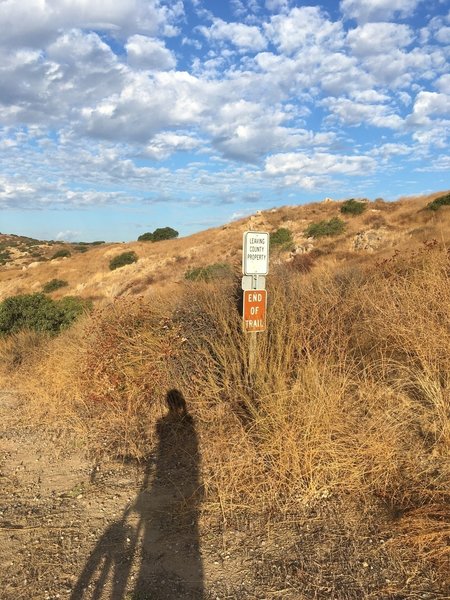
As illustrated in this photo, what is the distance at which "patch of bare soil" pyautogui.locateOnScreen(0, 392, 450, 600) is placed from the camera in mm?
2801

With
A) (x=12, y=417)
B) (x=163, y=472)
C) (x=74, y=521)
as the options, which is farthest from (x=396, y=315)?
(x=12, y=417)

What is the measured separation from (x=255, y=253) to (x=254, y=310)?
607mm

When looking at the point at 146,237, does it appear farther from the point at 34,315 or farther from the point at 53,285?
the point at 34,315

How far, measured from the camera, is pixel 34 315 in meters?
11.5

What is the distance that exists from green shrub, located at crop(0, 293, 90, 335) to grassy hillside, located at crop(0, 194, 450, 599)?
3.02m

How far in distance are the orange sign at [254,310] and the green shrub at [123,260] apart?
3114 centimetres

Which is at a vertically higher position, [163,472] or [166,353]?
[166,353]

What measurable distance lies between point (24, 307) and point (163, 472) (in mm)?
8693

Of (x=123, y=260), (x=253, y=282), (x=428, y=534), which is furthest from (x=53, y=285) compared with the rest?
(x=428, y=534)

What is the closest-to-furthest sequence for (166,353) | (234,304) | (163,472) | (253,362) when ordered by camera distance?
(163,472)
(253,362)
(166,353)
(234,304)

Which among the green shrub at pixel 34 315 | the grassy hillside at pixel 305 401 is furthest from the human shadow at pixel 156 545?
the green shrub at pixel 34 315

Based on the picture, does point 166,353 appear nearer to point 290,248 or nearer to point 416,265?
point 416,265

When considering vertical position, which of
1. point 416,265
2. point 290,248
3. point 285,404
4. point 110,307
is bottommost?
point 285,404

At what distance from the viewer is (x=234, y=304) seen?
6359 mm
